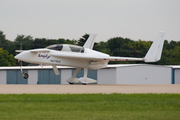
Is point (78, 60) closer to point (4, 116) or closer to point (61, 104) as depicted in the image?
point (61, 104)

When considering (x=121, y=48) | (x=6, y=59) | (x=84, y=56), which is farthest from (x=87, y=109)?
(x=121, y=48)

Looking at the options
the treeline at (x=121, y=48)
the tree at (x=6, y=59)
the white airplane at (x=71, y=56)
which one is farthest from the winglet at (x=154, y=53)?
the tree at (x=6, y=59)

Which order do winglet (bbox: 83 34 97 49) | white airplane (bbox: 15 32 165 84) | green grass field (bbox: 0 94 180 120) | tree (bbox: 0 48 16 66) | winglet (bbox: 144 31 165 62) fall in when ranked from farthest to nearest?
tree (bbox: 0 48 16 66)
winglet (bbox: 83 34 97 49)
winglet (bbox: 144 31 165 62)
white airplane (bbox: 15 32 165 84)
green grass field (bbox: 0 94 180 120)

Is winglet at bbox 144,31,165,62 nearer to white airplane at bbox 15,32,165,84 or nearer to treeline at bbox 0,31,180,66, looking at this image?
white airplane at bbox 15,32,165,84

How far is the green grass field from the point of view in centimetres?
908

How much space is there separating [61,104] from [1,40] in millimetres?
114935

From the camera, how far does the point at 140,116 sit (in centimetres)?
911

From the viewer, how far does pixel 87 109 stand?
10.4 m

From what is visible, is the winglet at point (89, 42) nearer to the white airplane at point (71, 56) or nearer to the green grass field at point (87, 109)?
the white airplane at point (71, 56)

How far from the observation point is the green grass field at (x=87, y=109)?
29.8ft

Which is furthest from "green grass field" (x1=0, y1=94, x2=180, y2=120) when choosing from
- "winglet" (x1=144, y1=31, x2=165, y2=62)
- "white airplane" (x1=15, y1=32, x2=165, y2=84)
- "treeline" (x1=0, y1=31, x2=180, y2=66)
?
"treeline" (x1=0, y1=31, x2=180, y2=66)

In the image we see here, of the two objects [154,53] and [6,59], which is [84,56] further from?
[6,59]

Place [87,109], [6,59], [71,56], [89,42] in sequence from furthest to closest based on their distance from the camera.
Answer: [6,59] < [89,42] < [71,56] < [87,109]

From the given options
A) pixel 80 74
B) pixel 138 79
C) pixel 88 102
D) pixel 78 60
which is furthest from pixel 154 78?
pixel 88 102
